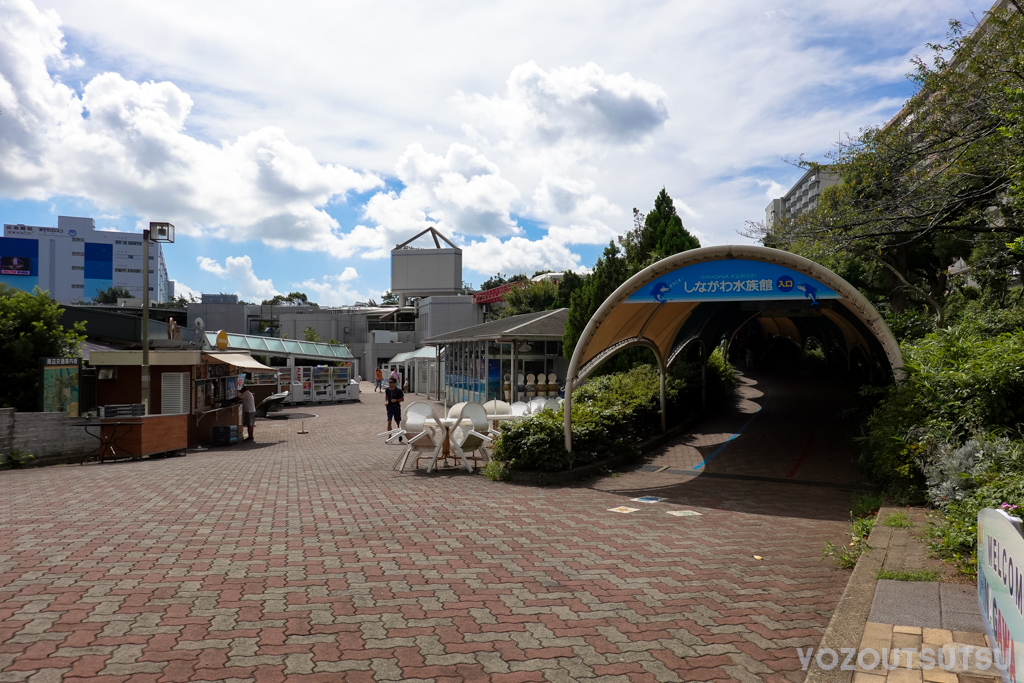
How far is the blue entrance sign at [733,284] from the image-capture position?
9.98 meters

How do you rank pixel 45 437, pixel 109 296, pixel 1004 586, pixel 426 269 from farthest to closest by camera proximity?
1. pixel 109 296
2. pixel 426 269
3. pixel 45 437
4. pixel 1004 586

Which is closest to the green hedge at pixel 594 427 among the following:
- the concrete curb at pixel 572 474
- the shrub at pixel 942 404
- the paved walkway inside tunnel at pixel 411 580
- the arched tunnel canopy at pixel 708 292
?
the concrete curb at pixel 572 474

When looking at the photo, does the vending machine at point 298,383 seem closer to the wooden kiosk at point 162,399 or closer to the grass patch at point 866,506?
the wooden kiosk at point 162,399

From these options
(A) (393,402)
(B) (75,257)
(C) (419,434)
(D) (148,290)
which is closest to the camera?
(C) (419,434)

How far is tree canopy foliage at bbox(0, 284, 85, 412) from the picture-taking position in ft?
48.2

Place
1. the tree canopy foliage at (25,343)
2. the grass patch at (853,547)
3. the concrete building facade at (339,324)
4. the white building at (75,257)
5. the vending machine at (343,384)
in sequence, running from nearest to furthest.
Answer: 1. the grass patch at (853,547)
2. the tree canopy foliage at (25,343)
3. the vending machine at (343,384)
4. the concrete building facade at (339,324)
5. the white building at (75,257)

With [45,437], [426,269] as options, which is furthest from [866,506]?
[426,269]

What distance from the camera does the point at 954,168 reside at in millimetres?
12180

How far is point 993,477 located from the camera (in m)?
5.87

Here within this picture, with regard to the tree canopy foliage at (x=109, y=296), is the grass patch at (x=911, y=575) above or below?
below

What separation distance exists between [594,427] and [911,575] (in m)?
6.76

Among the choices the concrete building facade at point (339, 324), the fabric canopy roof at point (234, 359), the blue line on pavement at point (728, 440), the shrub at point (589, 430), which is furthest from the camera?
the concrete building facade at point (339, 324)

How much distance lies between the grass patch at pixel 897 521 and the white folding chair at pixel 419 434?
6715mm

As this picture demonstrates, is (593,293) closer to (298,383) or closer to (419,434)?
(419,434)
